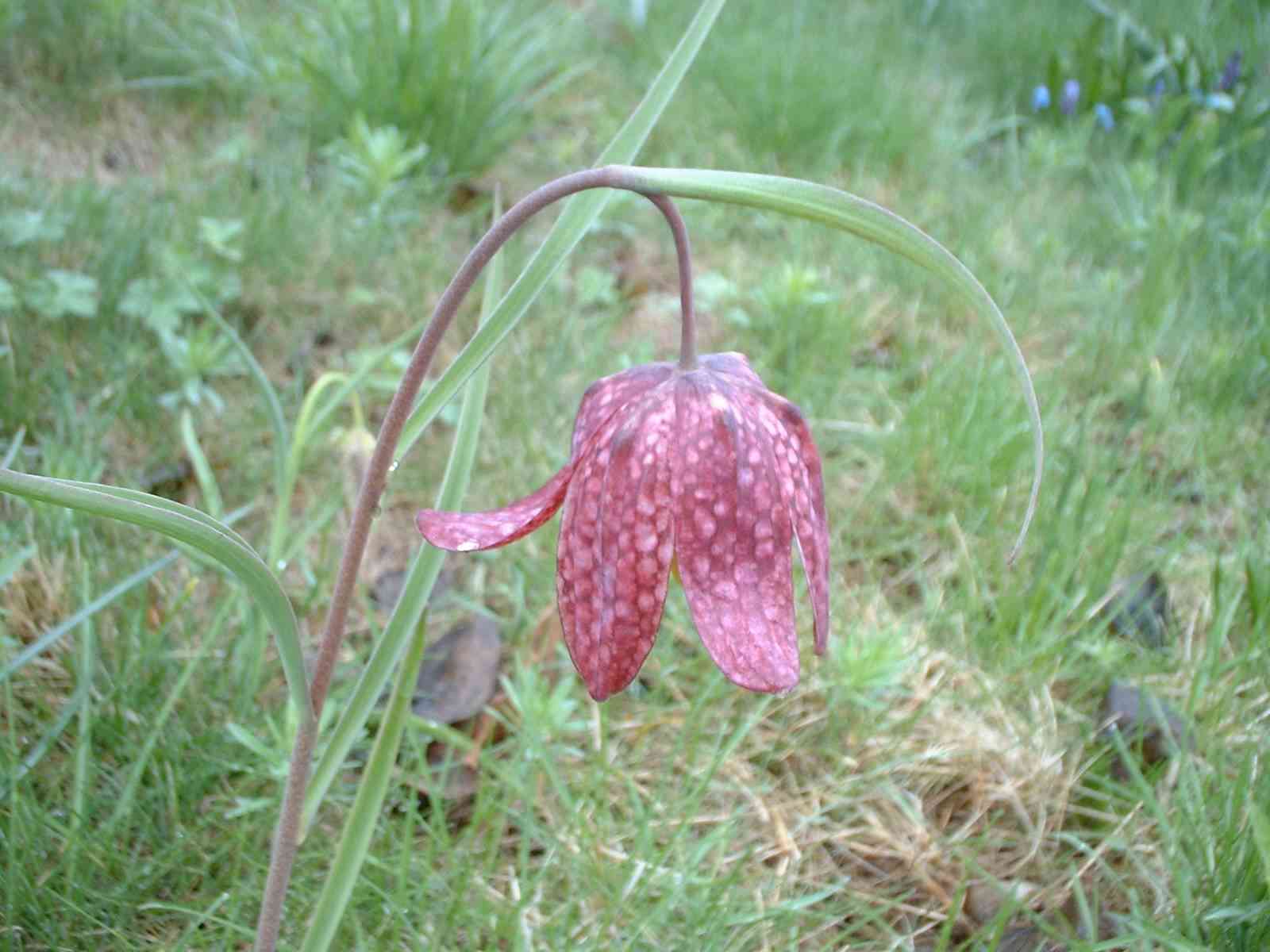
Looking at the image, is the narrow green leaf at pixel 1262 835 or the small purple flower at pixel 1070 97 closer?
the narrow green leaf at pixel 1262 835

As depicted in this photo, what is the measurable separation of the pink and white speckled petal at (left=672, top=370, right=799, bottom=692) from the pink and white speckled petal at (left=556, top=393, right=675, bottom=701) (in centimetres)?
1

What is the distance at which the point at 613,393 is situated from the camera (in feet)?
2.67

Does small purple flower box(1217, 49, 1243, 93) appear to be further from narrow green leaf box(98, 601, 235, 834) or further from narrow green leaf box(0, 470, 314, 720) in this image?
narrow green leaf box(0, 470, 314, 720)

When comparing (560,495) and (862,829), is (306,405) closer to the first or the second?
(560,495)

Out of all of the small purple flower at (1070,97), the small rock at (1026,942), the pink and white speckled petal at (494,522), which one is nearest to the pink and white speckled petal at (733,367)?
the pink and white speckled petal at (494,522)

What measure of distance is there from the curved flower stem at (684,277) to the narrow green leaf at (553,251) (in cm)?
11

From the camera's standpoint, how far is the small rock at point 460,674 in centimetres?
132

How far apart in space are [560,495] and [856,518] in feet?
3.15

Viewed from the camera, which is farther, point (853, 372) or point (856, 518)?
point (853, 372)

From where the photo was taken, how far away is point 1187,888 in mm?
1030

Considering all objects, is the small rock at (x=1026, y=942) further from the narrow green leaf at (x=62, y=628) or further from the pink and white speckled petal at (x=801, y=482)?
the narrow green leaf at (x=62, y=628)

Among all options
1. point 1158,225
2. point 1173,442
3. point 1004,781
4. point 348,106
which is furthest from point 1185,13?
point 1004,781

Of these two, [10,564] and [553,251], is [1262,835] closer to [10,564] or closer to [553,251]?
[553,251]

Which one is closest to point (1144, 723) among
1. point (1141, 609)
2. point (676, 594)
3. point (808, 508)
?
point (1141, 609)
